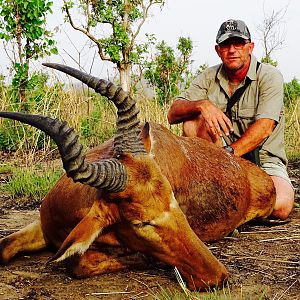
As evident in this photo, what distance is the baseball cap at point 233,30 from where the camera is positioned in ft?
19.1

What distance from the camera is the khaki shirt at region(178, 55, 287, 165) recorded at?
5.70 m

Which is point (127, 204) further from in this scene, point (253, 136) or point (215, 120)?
point (253, 136)

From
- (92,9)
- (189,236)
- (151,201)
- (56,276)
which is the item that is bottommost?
(56,276)

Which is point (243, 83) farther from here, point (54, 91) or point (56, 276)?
point (54, 91)

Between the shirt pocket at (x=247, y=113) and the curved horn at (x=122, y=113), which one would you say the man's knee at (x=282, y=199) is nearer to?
the shirt pocket at (x=247, y=113)

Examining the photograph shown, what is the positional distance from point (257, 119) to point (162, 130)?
1.61 metres

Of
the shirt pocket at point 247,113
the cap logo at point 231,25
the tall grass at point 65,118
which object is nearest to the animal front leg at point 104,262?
the shirt pocket at point 247,113

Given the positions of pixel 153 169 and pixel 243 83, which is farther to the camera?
pixel 243 83

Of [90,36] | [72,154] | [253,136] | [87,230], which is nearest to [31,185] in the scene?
[253,136]

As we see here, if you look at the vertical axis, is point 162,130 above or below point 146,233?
above

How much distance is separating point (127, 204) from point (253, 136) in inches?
107

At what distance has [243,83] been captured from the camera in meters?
5.95

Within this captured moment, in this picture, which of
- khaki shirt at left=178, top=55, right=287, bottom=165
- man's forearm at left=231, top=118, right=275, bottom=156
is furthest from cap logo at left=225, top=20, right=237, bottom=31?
man's forearm at left=231, top=118, right=275, bottom=156

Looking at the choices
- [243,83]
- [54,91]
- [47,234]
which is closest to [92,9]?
[54,91]
